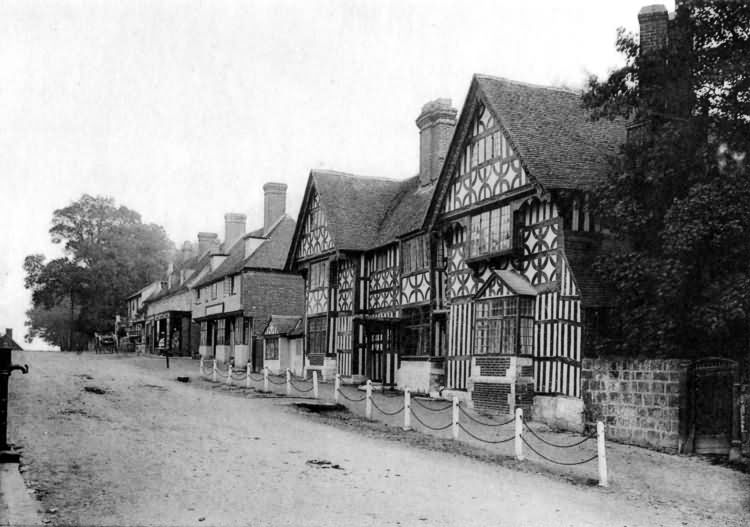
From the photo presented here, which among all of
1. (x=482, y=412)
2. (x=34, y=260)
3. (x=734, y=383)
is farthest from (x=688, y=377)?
(x=34, y=260)

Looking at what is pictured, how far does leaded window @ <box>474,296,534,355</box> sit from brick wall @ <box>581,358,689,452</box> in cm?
217

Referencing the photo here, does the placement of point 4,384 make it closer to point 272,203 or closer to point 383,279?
point 383,279

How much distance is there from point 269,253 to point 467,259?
21.1 metres

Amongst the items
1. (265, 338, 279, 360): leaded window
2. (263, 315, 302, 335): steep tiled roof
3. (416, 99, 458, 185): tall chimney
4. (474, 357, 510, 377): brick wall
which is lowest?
(265, 338, 279, 360): leaded window

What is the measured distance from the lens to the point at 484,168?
854 inches

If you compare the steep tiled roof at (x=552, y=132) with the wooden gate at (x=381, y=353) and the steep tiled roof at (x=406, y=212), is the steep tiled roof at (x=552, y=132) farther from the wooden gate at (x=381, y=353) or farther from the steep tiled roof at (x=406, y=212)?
the wooden gate at (x=381, y=353)

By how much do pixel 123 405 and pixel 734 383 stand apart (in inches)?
531

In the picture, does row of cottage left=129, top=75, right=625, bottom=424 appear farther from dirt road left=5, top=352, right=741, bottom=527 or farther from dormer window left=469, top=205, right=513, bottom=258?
dirt road left=5, top=352, right=741, bottom=527

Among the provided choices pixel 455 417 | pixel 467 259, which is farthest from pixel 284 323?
pixel 455 417

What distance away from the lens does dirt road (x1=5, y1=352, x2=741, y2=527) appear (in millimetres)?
9039

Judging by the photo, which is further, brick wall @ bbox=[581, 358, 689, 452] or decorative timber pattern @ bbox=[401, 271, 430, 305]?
decorative timber pattern @ bbox=[401, 271, 430, 305]

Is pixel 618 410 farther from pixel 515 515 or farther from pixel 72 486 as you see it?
pixel 72 486

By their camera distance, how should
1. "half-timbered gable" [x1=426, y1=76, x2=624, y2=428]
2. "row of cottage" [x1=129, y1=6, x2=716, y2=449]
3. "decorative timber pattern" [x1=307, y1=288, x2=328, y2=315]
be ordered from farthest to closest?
1. "decorative timber pattern" [x1=307, y1=288, x2=328, y2=315]
2. "half-timbered gable" [x1=426, y1=76, x2=624, y2=428]
3. "row of cottage" [x1=129, y1=6, x2=716, y2=449]

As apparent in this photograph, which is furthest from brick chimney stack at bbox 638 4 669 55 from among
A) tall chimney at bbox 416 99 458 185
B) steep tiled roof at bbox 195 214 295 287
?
steep tiled roof at bbox 195 214 295 287
